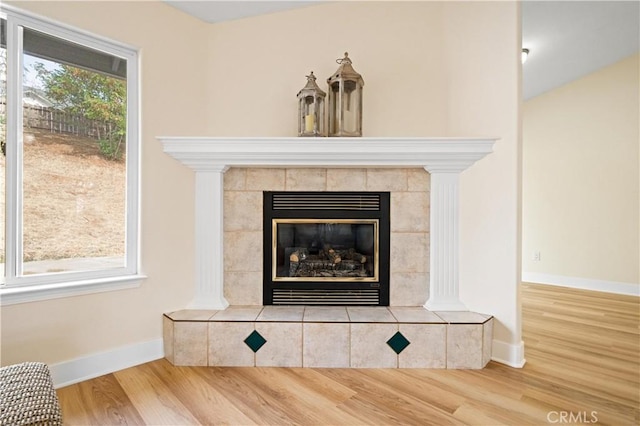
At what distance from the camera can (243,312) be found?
213 centimetres

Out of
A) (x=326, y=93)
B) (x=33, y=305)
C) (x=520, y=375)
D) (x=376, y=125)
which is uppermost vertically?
(x=326, y=93)

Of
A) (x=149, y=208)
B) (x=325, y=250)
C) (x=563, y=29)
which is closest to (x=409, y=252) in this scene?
(x=325, y=250)

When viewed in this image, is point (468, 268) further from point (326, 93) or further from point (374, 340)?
point (326, 93)

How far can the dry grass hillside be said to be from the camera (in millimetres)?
1711

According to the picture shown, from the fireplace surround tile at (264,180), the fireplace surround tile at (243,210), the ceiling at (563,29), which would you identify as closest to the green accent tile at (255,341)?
the fireplace surround tile at (243,210)

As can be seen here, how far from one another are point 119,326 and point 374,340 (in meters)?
1.58

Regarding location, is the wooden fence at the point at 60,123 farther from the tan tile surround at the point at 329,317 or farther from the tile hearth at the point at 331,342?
the tile hearth at the point at 331,342

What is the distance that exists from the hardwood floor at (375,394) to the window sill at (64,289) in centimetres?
51

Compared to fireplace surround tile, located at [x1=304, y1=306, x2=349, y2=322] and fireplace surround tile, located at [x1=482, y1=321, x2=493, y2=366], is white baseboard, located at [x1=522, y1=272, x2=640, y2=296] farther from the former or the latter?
fireplace surround tile, located at [x1=304, y1=306, x2=349, y2=322]

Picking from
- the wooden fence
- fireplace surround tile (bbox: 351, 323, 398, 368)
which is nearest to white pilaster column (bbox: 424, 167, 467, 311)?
fireplace surround tile (bbox: 351, 323, 398, 368)

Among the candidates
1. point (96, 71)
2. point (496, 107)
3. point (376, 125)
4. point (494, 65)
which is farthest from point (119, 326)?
point (494, 65)

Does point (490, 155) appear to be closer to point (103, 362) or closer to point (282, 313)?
point (282, 313)

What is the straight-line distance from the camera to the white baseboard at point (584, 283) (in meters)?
3.55

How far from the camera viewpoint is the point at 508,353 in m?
2.00
